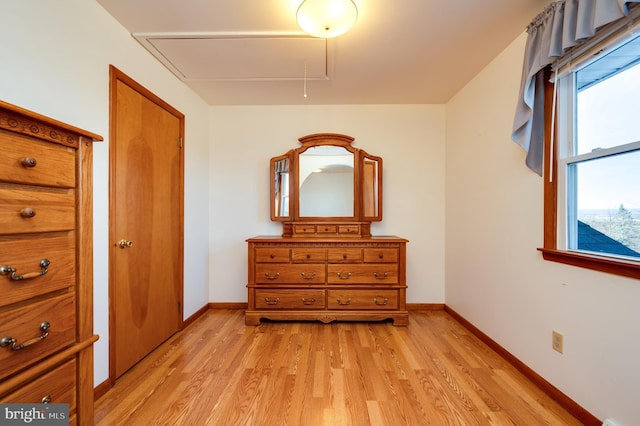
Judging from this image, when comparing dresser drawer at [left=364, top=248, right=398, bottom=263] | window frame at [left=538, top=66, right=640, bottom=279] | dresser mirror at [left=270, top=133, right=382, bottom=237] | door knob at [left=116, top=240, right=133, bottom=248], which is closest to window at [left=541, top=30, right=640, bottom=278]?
window frame at [left=538, top=66, right=640, bottom=279]

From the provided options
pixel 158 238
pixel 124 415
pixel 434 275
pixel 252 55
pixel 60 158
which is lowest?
pixel 124 415

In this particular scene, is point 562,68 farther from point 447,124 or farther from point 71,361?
point 71,361

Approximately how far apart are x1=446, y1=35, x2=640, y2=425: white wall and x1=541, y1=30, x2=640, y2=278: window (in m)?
0.11

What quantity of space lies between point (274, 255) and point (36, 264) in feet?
6.17

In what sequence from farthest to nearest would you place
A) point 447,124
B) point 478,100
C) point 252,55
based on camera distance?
point 447,124, point 478,100, point 252,55

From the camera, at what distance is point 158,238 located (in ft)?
7.11

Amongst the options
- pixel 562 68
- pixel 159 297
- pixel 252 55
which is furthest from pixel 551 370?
pixel 252 55

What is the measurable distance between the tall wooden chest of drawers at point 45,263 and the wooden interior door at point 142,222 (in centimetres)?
93

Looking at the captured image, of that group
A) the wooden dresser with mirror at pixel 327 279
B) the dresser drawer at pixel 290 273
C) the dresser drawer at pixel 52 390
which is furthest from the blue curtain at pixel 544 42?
the dresser drawer at pixel 52 390

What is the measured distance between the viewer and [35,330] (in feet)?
2.61

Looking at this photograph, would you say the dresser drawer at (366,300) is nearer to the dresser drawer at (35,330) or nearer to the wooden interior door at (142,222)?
the wooden interior door at (142,222)

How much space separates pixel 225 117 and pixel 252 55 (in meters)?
1.15

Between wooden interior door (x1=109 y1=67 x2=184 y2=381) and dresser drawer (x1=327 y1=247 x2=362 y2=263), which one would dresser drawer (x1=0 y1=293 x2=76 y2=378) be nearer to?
wooden interior door (x1=109 y1=67 x2=184 y2=381)

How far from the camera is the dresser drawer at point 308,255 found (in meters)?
2.61
